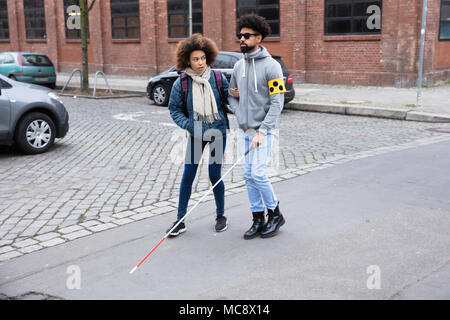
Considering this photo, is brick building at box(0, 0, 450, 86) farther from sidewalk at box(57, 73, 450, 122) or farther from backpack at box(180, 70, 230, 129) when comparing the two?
backpack at box(180, 70, 230, 129)

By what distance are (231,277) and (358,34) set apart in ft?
55.6

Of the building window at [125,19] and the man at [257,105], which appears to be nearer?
the man at [257,105]

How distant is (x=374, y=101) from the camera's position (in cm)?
1544

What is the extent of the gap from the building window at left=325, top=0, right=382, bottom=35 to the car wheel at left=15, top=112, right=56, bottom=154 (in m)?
13.2

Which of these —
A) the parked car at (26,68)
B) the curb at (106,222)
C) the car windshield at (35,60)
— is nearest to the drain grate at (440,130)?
the curb at (106,222)

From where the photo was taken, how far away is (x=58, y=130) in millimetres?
9648

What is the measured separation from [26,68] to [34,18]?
39.2 ft

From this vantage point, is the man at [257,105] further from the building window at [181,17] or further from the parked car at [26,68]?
the building window at [181,17]

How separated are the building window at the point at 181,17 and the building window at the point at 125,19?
6.56 ft

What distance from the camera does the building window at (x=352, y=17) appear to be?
1912cm

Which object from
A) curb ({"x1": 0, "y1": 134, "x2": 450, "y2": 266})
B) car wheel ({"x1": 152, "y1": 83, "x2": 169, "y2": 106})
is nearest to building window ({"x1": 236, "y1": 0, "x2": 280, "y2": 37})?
car wheel ({"x1": 152, "y1": 83, "x2": 169, "y2": 106})

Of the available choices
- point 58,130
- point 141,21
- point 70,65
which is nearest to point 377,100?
point 58,130
